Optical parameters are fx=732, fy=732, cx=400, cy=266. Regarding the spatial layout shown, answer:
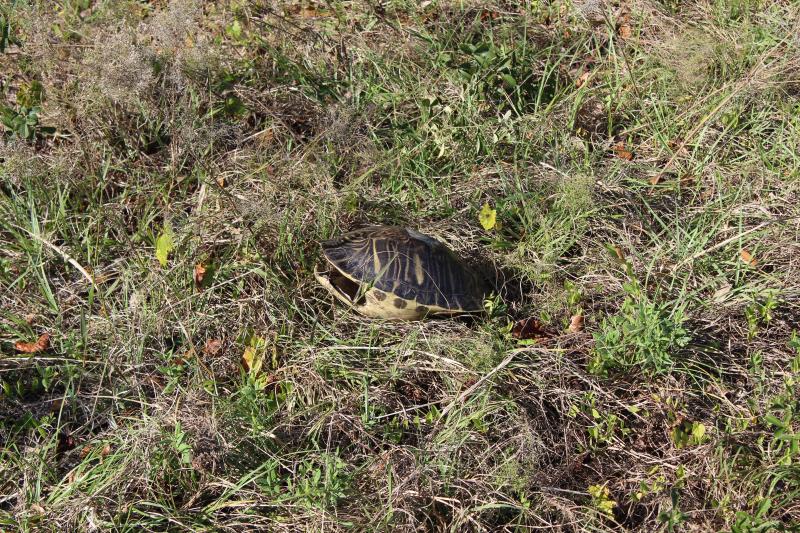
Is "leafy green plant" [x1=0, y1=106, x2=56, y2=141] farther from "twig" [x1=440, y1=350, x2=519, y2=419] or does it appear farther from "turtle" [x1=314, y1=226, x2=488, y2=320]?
"twig" [x1=440, y1=350, x2=519, y2=419]

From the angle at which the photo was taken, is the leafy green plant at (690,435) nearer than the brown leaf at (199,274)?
Yes

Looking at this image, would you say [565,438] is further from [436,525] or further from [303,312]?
[303,312]

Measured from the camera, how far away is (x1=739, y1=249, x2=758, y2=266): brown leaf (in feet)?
13.6

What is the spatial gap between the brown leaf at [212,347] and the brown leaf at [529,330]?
157 centimetres

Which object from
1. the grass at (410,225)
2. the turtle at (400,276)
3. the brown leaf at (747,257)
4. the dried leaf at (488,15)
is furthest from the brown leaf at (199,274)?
the brown leaf at (747,257)

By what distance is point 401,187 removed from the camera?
4.61 m

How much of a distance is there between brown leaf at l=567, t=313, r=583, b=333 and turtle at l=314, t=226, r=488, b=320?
0.50m

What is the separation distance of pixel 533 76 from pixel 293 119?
1717 mm

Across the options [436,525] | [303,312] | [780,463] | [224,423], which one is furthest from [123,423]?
[780,463]

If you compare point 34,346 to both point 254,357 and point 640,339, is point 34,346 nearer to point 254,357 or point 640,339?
point 254,357

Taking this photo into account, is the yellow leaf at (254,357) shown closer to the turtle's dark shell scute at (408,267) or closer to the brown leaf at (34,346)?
the turtle's dark shell scute at (408,267)

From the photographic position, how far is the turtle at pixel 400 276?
12.5ft

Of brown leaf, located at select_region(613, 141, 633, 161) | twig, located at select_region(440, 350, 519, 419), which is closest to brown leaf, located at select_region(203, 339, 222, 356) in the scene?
twig, located at select_region(440, 350, 519, 419)

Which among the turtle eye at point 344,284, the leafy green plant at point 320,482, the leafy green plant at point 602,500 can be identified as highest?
the turtle eye at point 344,284
